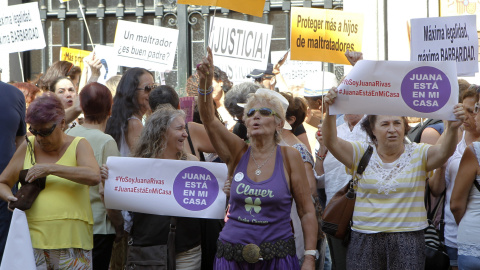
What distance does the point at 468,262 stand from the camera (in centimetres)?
458

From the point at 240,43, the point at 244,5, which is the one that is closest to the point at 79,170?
the point at 244,5

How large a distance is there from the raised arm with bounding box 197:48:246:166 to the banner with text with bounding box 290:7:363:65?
2825mm

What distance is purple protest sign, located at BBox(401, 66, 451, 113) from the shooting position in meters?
4.51

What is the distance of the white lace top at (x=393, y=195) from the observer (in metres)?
4.50

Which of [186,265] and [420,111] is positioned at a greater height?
[420,111]

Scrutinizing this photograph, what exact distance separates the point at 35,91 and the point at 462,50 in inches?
153

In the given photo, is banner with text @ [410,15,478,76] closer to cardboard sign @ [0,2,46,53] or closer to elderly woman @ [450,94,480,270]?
elderly woman @ [450,94,480,270]

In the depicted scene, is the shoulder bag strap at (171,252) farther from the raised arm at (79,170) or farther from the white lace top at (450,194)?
the white lace top at (450,194)

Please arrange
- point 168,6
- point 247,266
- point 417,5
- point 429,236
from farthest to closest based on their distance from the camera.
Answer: point 168,6 < point 417,5 < point 429,236 < point 247,266

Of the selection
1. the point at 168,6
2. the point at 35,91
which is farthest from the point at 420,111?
the point at 168,6

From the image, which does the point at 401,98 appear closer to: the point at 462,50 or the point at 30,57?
the point at 462,50

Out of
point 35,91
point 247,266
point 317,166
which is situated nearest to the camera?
point 247,266

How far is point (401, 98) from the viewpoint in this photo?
4559 millimetres

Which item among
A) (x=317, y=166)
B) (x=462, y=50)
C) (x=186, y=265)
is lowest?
(x=186, y=265)
